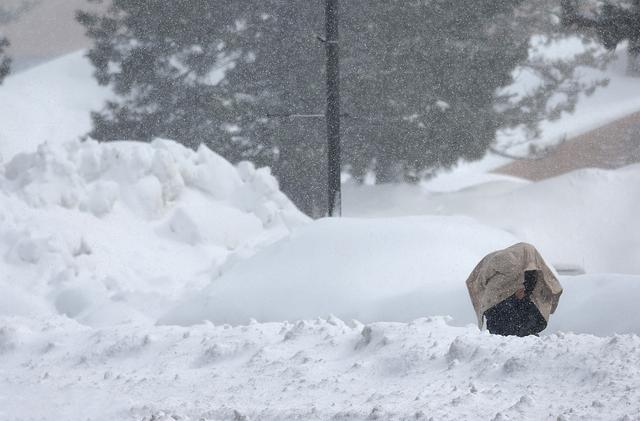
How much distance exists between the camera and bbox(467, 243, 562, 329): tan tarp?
5.10 meters

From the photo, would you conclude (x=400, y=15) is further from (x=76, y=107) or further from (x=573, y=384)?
(x=76, y=107)

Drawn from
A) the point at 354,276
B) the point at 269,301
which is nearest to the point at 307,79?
the point at 354,276

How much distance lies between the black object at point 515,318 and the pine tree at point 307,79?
11.6m

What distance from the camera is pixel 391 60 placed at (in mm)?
17438

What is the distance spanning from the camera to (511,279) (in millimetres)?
5094

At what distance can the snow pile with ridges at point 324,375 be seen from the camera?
4.02m

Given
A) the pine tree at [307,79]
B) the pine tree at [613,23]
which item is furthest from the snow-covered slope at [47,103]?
the pine tree at [613,23]

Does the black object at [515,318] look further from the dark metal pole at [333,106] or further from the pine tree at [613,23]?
the pine tree at [613,23]

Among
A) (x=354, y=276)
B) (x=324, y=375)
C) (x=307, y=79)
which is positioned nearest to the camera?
(x=324, y=375)

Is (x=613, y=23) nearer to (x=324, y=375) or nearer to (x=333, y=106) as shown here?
(x=333, y=106)

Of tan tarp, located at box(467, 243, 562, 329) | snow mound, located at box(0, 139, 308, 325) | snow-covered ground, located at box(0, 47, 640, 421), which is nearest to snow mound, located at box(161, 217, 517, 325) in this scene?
snow-covered ground, located at box(0, 47, 640, 421)

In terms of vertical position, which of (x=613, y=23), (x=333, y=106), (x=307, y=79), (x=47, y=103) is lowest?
(x=333, y=106)

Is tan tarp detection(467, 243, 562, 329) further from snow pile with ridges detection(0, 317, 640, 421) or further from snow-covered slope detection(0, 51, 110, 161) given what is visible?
Result: snow-covered slope detection(0, 51, 110, 161)

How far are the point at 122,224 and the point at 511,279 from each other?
284 inches
